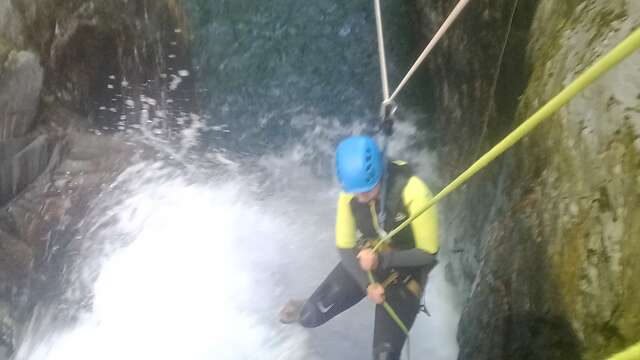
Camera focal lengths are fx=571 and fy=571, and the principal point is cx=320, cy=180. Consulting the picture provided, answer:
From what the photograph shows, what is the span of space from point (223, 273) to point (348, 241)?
1.93 metres

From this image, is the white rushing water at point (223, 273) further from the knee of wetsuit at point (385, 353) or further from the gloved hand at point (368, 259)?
the gloved hand at point (368, 259)

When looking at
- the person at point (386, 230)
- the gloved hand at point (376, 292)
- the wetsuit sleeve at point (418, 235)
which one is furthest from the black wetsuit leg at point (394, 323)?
the wetsuit sleeve at point (418, 235)

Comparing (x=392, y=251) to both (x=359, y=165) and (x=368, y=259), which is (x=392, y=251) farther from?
(x=359, y=165)

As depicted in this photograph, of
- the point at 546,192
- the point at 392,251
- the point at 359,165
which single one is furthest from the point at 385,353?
the point at 546,192

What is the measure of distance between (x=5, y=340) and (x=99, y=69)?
2805mm

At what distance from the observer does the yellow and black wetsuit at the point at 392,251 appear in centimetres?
337

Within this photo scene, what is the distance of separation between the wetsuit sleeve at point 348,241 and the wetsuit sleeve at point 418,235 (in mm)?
278

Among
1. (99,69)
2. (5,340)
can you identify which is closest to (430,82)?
→ (99,69)

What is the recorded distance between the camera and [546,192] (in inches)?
114

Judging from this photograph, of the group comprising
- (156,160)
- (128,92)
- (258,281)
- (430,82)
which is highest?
(128,92)

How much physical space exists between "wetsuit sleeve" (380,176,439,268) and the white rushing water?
3.03 feet

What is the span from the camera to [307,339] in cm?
441

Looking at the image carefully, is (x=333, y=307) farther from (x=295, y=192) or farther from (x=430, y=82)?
(x=430, y=82)

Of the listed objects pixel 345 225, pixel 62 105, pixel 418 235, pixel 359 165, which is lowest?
pixel 418 235
